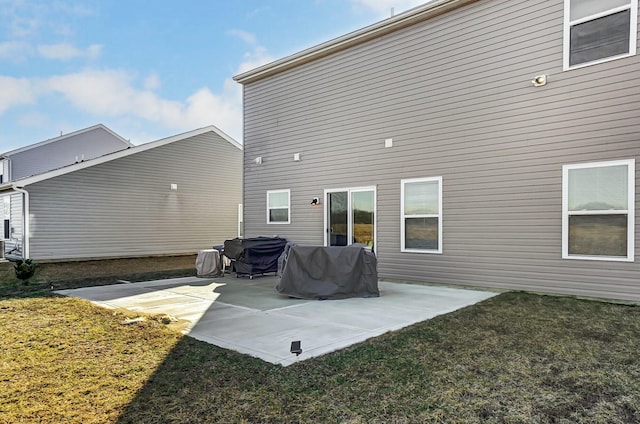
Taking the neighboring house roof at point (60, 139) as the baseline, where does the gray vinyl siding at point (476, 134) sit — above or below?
below

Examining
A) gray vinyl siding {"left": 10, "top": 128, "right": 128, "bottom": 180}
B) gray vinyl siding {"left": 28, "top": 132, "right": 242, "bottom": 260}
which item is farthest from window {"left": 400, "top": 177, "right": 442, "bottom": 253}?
gray vinyl siding {"left": 10, "top": 128, "right": 128, "bottom": 180}

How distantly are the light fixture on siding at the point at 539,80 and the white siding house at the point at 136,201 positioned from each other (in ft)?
39.7

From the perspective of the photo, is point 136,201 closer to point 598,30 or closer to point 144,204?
point 144,204

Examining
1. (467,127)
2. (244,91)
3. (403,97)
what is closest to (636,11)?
(467,127)

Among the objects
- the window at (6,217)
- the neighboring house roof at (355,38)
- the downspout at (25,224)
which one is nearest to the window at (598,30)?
the neighboring house roof at (355,38)

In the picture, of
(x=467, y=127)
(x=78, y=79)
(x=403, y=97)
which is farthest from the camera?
(x=78, y=79)

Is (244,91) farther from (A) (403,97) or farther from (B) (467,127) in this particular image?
(B) (467,127)

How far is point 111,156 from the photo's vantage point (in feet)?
43.9

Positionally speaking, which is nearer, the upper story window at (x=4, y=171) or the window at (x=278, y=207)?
the window at (x=278, y=207)

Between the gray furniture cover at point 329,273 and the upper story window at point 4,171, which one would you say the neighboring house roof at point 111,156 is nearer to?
the upper story window at point 4,171

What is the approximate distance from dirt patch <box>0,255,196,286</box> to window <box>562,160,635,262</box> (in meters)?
7.88

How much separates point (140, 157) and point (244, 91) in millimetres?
5368

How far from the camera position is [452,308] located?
545cm

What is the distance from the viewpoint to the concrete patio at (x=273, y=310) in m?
3.99
